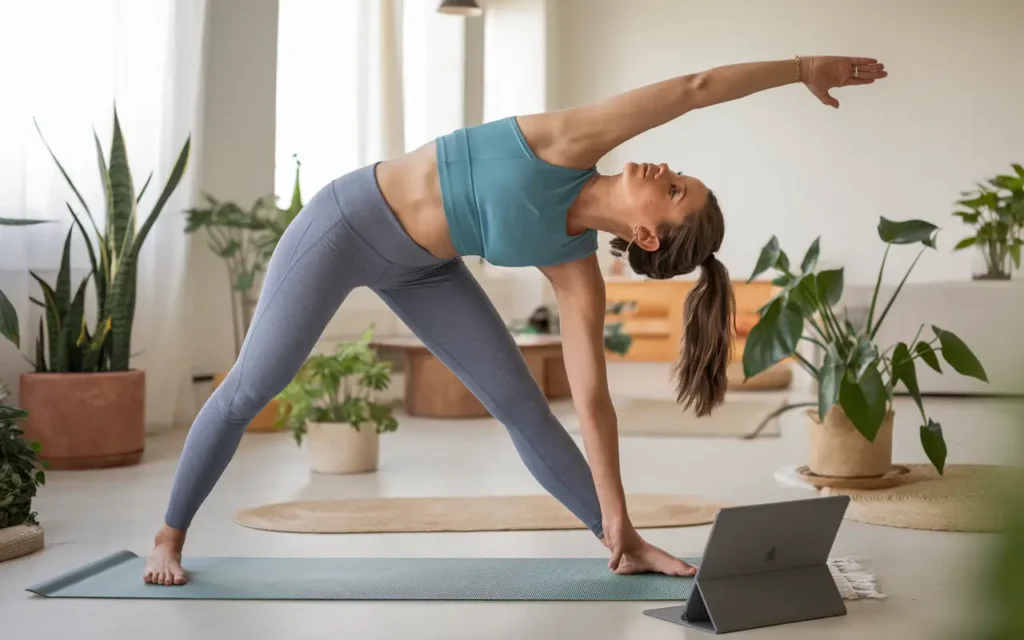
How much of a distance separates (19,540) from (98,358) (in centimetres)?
154

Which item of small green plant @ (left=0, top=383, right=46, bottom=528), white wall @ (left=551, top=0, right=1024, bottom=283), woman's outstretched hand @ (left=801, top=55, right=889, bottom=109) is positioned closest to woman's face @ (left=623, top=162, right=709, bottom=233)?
woman's outstretched hand @ (left=801, top=55, right=889, bottom=109)

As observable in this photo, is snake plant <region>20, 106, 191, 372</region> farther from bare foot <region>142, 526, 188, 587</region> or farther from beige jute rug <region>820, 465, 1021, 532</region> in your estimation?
beige jute rug <region>820, 465, 1021, 532</region>

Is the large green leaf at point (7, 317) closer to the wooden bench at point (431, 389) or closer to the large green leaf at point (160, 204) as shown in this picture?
the large green leaf at point (160, 204)

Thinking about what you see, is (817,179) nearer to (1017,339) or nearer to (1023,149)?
(1023,149)

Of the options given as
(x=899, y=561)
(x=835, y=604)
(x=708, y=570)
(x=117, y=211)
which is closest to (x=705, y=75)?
(x=708, y=570)

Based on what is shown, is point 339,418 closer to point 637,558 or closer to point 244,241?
point 244,241

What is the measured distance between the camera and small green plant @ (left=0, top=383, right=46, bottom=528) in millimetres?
2740

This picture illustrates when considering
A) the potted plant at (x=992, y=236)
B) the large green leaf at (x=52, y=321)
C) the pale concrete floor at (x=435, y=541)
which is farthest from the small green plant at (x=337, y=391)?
the potted plant at (x=992, y=236)

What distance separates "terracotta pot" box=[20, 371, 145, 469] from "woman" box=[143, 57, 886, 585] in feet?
5.64

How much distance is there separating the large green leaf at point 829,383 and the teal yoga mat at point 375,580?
0.78m

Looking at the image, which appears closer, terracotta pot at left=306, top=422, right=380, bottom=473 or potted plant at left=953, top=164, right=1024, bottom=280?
terracotta pot at left=306, top=422, right=380, bottom=473

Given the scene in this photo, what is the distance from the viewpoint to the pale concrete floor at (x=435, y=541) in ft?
6.65

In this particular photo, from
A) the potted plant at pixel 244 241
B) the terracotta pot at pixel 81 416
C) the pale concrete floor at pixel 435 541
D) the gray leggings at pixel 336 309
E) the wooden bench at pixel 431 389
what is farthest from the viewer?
the wooden bench at pixel 431 389

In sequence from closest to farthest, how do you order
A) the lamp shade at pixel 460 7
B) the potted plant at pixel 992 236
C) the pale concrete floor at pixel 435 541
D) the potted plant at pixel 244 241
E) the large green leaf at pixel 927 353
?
the pale concrete floor at pixel 435 541 < the large green leaf at pixel 927 353 < the potted plant at pixel 244 241 < the potted plant at pixel 992 236 < the lamp shade at pixel 460 7
